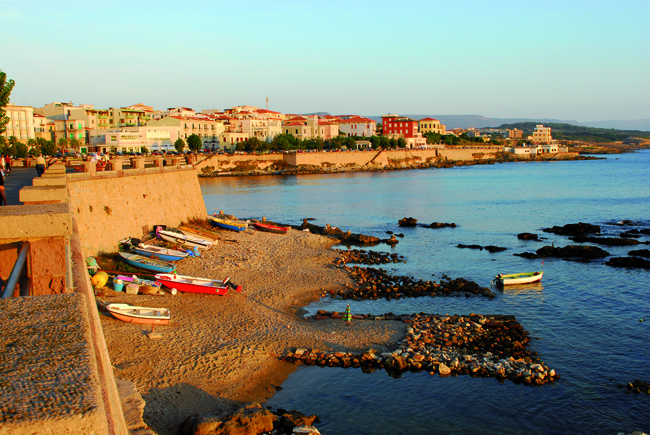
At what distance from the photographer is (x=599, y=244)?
28391 mm

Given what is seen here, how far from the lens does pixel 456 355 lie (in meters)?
12.9

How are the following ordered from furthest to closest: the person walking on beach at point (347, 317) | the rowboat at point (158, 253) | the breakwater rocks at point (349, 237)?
the breakwater rocks at point (349, 237)
the rowboat at point (158, 253)
the person walking on beach at point (347, 317)

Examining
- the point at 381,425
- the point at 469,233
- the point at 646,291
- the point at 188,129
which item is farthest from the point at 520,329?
the point at 188,129

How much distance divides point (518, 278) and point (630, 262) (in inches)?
291

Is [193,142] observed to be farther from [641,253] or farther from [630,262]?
[630,262]

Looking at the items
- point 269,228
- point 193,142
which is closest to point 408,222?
point 269,228

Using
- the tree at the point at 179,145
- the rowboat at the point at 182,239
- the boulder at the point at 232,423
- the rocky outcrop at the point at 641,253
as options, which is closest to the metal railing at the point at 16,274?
the boulder at the point at 232,423

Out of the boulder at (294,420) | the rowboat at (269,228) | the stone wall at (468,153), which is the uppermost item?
the stone wall at (468,153)

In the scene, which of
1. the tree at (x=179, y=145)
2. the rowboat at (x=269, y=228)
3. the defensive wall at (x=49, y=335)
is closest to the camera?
the defensive wall at (x=49, y=335)

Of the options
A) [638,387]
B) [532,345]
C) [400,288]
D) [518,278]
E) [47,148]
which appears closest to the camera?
[638,387]

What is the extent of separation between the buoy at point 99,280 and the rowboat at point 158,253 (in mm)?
3873

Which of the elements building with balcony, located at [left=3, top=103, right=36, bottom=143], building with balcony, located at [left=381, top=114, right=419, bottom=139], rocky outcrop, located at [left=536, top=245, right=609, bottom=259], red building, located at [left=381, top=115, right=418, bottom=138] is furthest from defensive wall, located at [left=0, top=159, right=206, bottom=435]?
red building, located at [left=381, top=115, right=418, bottom=138]

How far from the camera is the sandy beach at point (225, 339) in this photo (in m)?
10.4

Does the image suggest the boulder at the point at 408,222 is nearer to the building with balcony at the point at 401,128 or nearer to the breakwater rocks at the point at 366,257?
the breakwater rocks at the point at 366,257
